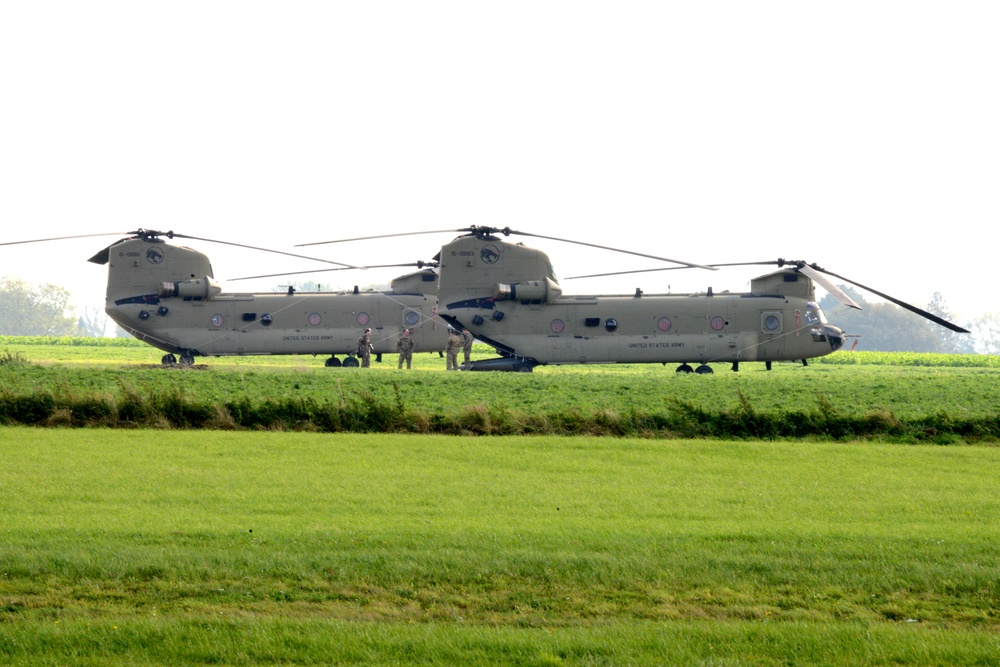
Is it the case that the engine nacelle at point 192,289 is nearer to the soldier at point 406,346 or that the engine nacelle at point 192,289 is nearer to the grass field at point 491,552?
the soldier at point 406,346

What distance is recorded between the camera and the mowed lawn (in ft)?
30.1

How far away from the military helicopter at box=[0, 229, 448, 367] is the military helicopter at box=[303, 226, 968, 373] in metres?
8.24

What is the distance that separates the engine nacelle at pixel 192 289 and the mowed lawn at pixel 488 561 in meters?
30.2

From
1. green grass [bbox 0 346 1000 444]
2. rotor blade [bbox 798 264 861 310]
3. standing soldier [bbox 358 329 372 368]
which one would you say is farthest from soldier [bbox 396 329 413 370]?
green grass [bbox 0 346 1000 444]

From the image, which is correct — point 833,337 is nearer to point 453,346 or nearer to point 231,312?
point 453,346

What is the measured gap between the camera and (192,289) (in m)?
49.1

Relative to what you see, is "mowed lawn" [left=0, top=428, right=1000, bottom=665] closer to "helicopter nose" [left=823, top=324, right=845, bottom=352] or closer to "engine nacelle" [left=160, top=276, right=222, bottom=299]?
"helicopter nose" [left=823, top=324, right=845, bottom=352]

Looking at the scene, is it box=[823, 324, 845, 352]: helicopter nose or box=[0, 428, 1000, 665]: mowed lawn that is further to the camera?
box=[823, 324, 845, 352]: helicopter nose

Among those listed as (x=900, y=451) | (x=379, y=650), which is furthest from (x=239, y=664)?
(x=900, y=451)

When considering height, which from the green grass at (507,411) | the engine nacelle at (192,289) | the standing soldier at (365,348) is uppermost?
the engine nacelle at (192,289)

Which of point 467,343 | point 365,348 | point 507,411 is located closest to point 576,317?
point 467,343

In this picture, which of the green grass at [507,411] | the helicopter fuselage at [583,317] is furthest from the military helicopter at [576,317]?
the green grass at [507,411]

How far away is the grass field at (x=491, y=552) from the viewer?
9219 mm

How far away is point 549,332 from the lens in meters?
43.0
